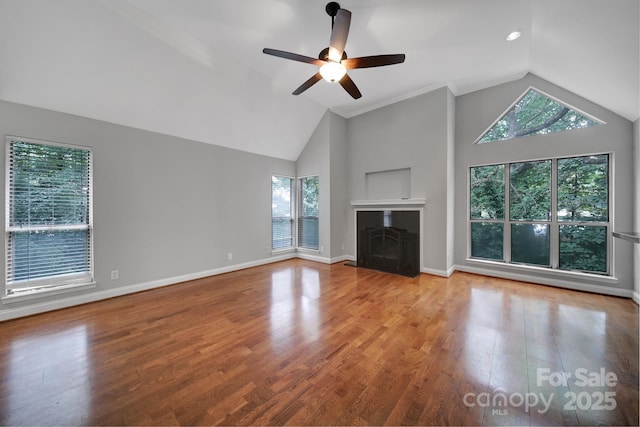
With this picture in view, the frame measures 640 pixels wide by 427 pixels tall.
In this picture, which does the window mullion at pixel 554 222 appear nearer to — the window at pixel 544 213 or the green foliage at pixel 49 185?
the window at pixel 544 213

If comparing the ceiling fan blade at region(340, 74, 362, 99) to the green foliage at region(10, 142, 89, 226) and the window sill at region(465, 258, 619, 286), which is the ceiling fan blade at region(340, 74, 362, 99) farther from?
the window sill at region(465, 258, 619, 286)

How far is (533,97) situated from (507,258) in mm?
2706

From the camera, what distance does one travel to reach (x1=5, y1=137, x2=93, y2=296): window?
2.71 m

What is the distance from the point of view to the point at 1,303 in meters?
2.61

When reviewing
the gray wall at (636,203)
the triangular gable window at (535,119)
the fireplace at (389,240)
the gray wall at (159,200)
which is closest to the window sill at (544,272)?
the gray wall at (636,203)

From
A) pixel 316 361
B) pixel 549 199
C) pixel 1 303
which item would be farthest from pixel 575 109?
pixel 1 303

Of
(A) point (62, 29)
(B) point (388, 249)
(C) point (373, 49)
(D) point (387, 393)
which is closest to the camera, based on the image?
(D) point (387, 393)

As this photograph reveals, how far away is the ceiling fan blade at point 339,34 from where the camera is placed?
1.92 meters

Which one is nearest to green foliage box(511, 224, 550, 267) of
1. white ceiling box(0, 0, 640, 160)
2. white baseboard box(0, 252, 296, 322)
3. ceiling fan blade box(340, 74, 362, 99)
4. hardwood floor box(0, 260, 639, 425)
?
hardwood floor box(0, 260, 639, 425)

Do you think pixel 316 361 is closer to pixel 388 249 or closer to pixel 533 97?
pixel 388 249

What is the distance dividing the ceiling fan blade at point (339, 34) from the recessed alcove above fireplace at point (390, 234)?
2945mm

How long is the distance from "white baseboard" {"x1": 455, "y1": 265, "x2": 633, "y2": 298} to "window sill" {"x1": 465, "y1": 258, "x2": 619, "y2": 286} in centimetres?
5

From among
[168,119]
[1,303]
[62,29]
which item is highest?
[62,29]

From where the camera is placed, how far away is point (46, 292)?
9.29 feet
